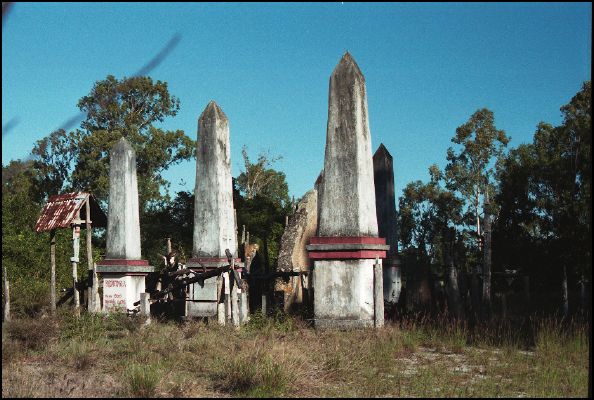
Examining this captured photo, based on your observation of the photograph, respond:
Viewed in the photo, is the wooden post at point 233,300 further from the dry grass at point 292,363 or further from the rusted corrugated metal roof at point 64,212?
the rusted corrugated metal roof at point 64,212

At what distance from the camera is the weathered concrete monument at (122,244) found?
56.6ft

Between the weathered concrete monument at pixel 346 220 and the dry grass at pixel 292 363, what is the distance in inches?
28.2

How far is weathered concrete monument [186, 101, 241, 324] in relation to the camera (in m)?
16.6

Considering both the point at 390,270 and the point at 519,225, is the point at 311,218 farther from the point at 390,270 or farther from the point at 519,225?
the point at 519,225

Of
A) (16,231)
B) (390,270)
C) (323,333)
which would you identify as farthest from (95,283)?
(16,231)

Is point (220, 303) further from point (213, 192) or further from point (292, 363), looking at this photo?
point (292, 363)

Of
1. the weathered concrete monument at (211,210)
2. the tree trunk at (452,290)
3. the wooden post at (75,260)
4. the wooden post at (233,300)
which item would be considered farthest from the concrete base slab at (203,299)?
the tree trunk at (452,290)

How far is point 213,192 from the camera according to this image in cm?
1681

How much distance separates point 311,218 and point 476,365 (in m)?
12.2

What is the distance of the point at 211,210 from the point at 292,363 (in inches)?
344

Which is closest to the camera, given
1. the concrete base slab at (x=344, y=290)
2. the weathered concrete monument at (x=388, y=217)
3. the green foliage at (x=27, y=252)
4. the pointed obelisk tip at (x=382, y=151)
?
the concrete base slab at (x=344, y=290)

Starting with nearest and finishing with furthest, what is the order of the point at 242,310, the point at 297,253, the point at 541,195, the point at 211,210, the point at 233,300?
the point at 233,300
the point at 242,310
the point at 211,210
the point at 297,253
the point at 541,195

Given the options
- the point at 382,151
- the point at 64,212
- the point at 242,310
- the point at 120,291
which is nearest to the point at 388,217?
the point at 382,151

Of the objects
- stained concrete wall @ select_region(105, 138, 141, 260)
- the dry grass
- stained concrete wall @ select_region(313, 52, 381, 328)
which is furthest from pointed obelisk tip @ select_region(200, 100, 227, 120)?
the dry grass
